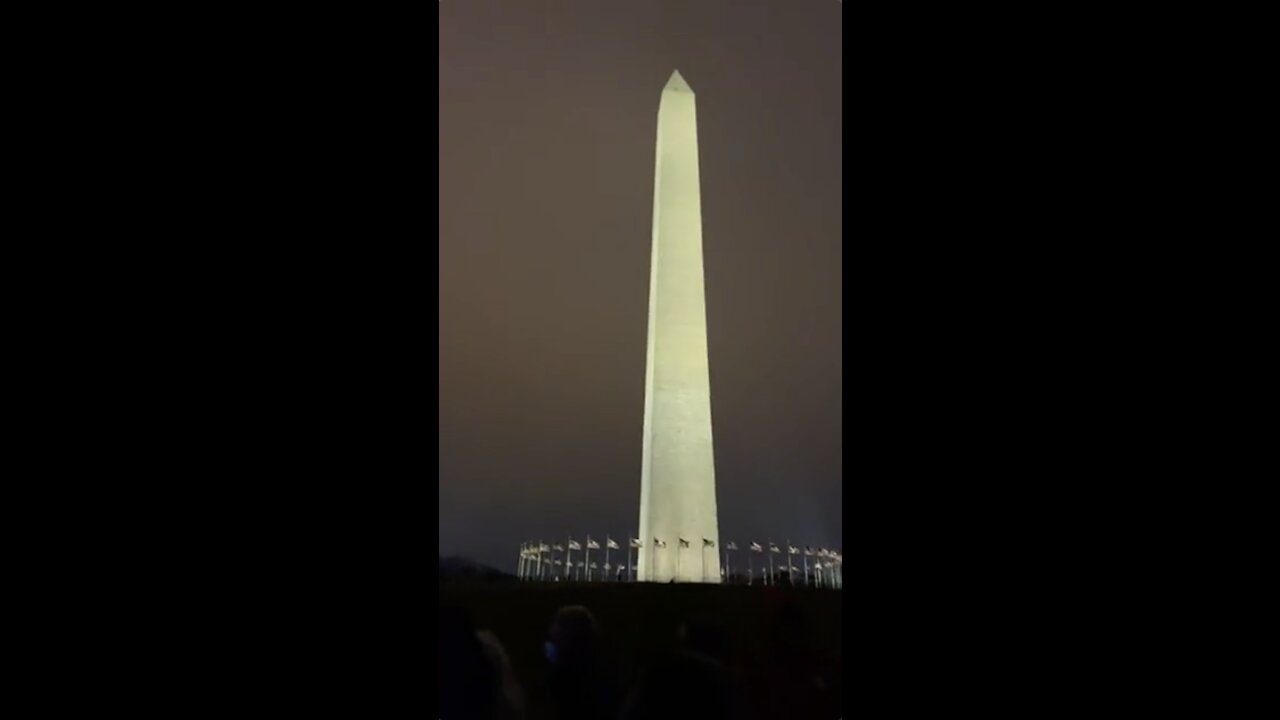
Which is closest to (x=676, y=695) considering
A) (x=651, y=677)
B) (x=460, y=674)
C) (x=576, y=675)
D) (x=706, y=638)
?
(x=651, y=677)

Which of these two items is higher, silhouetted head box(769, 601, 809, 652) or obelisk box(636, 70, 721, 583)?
obelisk box(636, 70, 721, 583)

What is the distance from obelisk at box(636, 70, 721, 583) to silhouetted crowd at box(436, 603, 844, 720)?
232 inches

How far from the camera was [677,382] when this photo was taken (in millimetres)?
13422

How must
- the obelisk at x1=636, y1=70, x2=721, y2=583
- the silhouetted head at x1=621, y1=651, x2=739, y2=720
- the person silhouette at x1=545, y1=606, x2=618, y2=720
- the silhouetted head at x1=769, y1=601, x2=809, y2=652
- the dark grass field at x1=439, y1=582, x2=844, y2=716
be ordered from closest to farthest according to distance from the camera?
the silhouetted head at x1=621, y1=651, x2=739, y2=720 → the person silhouette at x1=545, y1=606, x2=618, y2=720 → the dark grass field at x1=439, y1=582, x2=844, y2=716 → the silhouetted head at x1=769, y1=601, x2=809, y2=652 → the obelisk at x1=636, y1=70, x2=721, y2=583

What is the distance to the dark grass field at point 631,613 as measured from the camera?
6402 millimetres


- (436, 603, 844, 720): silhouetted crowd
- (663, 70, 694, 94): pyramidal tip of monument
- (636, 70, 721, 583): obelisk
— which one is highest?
(663, 70, 694, 94): pyramidal tip of monument

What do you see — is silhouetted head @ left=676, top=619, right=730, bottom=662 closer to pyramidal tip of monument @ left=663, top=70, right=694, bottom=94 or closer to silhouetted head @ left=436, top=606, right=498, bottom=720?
silhouetted head @ left=436, top=606, right=498, bottom=720

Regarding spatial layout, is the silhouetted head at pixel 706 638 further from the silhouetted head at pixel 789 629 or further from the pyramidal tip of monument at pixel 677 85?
the pyramidal tip of monument at pixel 677 85

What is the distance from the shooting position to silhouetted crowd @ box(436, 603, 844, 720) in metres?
5.64

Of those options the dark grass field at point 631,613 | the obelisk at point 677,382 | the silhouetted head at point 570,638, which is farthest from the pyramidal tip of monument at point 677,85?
the silhouetted head at point 570,638

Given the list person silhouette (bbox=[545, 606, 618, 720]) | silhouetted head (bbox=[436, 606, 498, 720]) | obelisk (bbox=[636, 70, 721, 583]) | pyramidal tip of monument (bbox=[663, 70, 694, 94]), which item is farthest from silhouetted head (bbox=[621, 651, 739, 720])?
pyramidal tip of monument (bbox=[663, 70, 694, 94])
